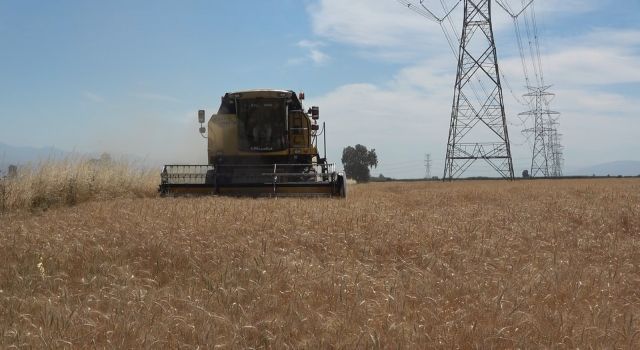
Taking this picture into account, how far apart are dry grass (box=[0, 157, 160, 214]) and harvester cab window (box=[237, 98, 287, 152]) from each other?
10.4 feet

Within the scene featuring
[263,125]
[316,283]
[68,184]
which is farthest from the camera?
[263,125]

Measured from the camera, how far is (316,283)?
4.44 metres

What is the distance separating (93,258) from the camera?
553cm

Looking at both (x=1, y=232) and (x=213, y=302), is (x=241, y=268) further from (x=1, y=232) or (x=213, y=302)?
(x=1, y=232)

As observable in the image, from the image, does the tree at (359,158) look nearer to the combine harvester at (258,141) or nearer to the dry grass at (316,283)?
the combine harvester at (258,141)

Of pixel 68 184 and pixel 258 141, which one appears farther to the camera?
pixel 258 141

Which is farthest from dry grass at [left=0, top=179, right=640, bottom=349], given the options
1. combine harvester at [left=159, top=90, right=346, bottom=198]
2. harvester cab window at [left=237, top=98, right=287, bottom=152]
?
harvester cab window at [left=237, top=98, right=287, bottom=152]

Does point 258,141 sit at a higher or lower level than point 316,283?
higher

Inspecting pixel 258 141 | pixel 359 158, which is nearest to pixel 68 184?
A: pixel 258 141

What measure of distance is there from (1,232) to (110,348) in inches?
188

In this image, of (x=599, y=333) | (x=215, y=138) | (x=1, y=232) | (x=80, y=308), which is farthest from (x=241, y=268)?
(x=215, y=138)

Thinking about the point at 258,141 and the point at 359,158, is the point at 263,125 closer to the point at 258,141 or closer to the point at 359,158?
the point at 258,141

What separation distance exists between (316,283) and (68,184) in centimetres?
1089

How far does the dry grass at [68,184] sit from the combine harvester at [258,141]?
57.1 inches
